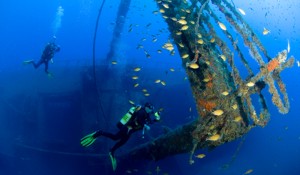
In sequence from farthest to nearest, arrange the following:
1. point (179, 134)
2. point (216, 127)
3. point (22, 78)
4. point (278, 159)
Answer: point (278, 159) < point (22, 78) < point (179, 134) < point (216, 127)

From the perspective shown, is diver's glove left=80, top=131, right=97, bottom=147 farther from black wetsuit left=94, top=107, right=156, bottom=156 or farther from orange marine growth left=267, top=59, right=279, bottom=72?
orange marine growth left=267, top=59, right=279, bottom=72

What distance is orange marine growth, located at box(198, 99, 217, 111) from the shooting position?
619 cm

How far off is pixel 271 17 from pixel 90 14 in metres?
90.8

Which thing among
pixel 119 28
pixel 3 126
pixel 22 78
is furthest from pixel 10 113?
pixel 119 28

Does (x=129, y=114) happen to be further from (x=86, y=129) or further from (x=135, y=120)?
(x=86, y=129)

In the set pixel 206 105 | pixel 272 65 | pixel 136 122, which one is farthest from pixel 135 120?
pixel 272 65

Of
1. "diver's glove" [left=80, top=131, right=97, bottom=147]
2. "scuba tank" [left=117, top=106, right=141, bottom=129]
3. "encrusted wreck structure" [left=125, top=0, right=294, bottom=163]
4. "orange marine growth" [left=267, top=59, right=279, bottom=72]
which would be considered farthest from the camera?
"diver's glove" [left=80, top=131, right=97, bottom=147]

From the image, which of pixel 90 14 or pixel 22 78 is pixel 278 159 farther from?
pixel 90 14

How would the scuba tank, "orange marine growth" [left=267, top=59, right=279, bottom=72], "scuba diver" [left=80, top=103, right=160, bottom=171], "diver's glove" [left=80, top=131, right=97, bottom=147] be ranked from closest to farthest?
1. "orange marine growth" [left=267, top=59, right=279, bottom=72]
2. "scuba diver" [left=80, top=103, right=160, bottom=171]
3. the scuba tank
4. "diver's glove" [left=80, top=131, right=97, bottom=147]

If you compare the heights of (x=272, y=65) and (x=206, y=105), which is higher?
(x=272, y=65)

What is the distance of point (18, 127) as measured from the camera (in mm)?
16531

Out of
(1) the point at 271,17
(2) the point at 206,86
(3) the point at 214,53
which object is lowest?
(1) the point at 271,17

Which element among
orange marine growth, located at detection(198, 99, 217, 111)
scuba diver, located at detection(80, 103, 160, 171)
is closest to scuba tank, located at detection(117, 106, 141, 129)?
scuba diver, located at detection(80, 103, 160, 171)

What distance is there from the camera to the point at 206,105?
6.29 metres
